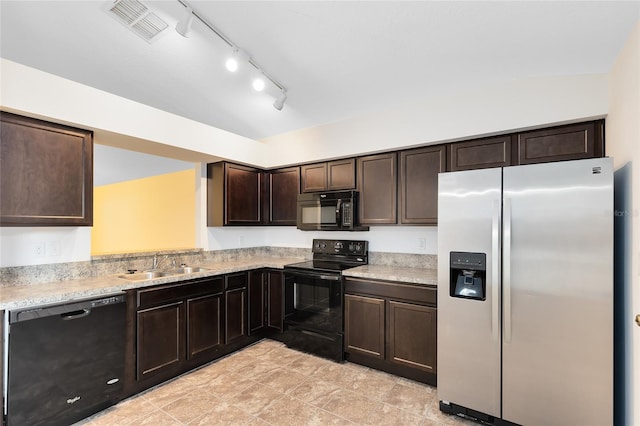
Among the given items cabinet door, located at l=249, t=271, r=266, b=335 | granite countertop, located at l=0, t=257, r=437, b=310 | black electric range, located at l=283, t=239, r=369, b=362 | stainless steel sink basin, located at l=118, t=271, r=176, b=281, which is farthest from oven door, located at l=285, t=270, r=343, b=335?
stainless steel sink basin, located at l=118, t=271, r=176, b=281

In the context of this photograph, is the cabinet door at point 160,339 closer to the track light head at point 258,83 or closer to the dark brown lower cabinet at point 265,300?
the dark brown lower cabinet at point 265,300

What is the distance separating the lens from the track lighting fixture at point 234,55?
1869 millimetres

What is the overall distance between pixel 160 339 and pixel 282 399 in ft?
3.84

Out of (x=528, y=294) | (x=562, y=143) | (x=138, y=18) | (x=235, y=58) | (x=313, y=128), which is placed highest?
(x=138, y=18)

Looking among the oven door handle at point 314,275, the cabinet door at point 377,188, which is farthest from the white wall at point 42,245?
the cabinet door at point 377,188

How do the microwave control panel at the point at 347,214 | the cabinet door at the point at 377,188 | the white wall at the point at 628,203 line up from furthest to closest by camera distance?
the microwave control panel at the point at 347,214 < the cabinet door at the point at 377,188 < the white wall at the point at 628,203

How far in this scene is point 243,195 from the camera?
12.4 ft

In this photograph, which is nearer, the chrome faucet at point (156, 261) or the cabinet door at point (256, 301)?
the chrome faucet at point (156, 261)

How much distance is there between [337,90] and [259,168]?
5.39ft

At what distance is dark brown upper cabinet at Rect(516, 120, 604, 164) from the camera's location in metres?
2.21

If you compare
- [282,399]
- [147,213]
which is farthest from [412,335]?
[147,213]

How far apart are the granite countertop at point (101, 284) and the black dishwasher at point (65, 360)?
52 mm


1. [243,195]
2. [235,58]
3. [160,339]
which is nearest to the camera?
[235,58]

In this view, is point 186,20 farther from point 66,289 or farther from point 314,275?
point 314,275
